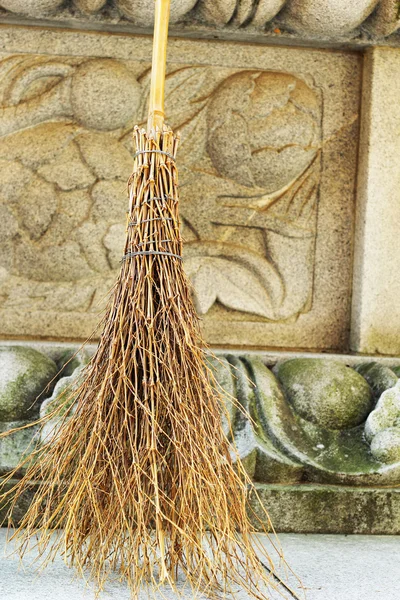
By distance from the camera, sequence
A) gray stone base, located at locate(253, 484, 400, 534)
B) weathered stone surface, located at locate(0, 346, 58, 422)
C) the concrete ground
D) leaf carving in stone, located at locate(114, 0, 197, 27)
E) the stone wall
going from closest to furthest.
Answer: the concrete ground, gray stone base, located at locate(253, 484, 400, 534), weathered stone surface, located at locate(0, 346, 58, 422), leaf carving in stone, located at locate(114, 0, 197, 27), the stone wall

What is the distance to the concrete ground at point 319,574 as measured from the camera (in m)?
1.98

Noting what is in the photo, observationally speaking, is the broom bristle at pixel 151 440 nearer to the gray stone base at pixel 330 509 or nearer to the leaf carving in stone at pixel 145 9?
the gray stone base at pixel 330 509

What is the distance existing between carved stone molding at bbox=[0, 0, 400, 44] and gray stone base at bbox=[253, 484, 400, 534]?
1669mm

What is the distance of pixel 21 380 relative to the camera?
280 cm

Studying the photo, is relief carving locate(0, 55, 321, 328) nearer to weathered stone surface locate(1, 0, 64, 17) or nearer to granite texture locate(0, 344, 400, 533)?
weathered stone surface locate(1, 0, 64, 17)

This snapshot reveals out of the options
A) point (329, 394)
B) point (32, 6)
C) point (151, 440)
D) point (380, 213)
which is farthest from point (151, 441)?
point (32, 6)

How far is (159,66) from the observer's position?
2336 mm

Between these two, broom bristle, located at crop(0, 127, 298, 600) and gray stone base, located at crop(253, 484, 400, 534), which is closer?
broom bristle, located at crop(0, 127, 298, 600)

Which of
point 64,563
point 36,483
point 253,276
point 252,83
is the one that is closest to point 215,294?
point 253,276

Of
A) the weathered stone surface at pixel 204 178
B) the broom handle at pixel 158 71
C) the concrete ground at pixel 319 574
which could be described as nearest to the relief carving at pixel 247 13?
the weathered stone surface at pixel 204 178

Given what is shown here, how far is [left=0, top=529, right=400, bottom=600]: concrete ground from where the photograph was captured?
78.0 inches

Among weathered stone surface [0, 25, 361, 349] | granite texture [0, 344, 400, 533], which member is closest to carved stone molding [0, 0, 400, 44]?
weathered stone surface [0, 25, 361, 349]

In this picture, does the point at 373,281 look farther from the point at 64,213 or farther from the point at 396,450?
the point at 64,213

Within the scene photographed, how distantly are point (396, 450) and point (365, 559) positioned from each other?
435mm
